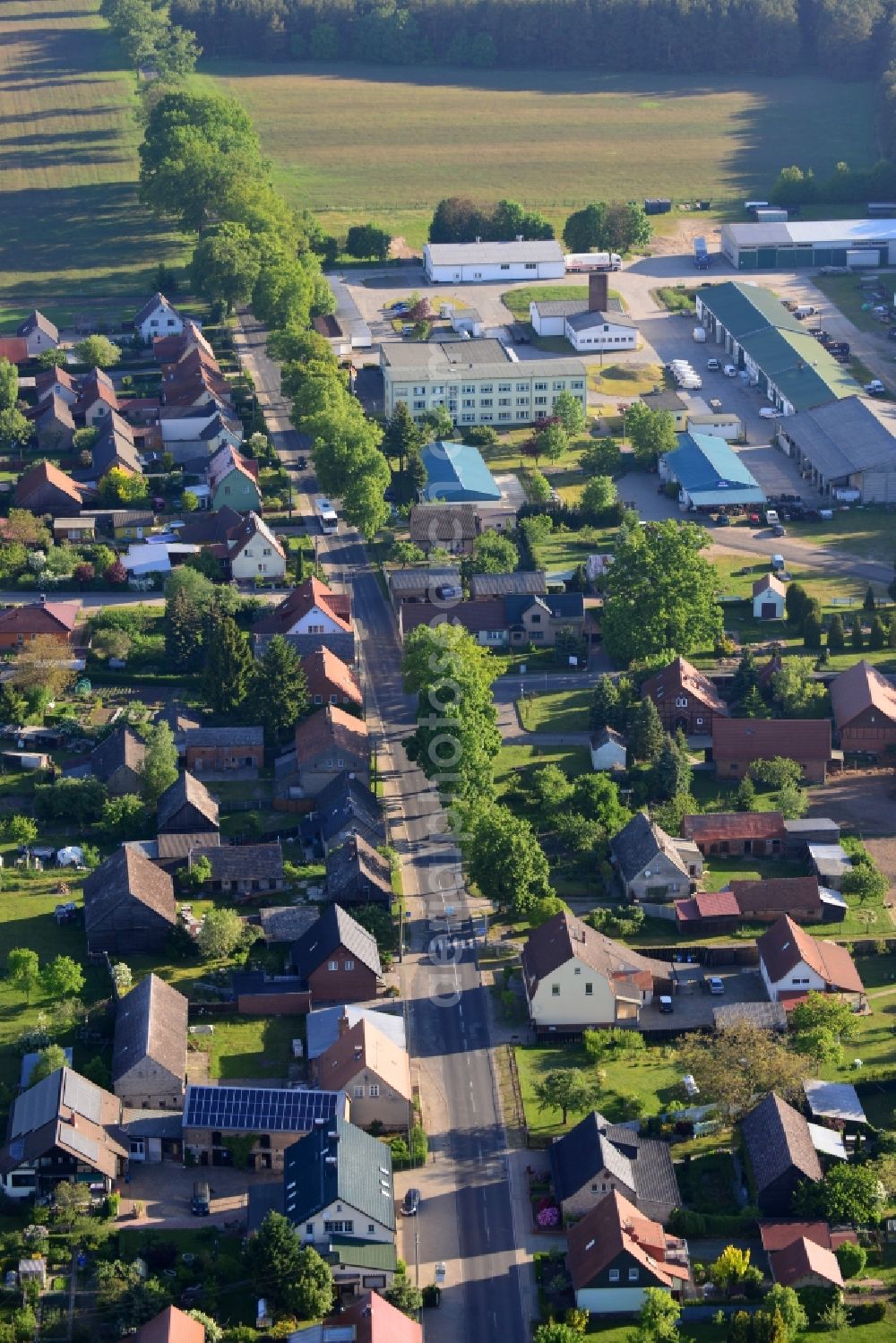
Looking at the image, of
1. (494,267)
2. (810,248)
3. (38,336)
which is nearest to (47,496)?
(38,336)

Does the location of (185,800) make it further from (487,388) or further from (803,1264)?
(487,388)

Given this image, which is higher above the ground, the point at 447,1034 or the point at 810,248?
the point at 810,248

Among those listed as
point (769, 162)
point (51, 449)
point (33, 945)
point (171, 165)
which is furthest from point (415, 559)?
point (769, 162)

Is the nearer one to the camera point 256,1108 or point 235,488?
point 256,1108

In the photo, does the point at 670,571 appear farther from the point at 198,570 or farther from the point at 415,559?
the point at 198,570

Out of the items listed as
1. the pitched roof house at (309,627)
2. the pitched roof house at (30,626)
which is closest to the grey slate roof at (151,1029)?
the pitched roof house at (309,627)

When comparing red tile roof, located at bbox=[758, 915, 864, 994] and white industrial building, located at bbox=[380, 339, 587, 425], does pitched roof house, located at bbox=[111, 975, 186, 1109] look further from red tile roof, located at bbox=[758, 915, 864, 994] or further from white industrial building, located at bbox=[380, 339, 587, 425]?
white industrial building, located at bbox=[380, 339, 587, 425]

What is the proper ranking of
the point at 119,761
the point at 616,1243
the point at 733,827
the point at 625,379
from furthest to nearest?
1. the point at 625,379
2. the point at 119,761
3. the point at 733,827
4. the point at 616,1243
